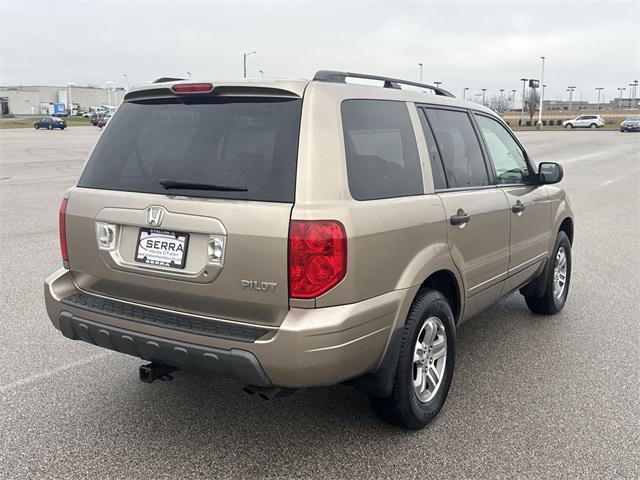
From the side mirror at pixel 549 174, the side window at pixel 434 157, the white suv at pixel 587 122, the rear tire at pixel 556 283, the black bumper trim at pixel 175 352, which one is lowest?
the rear tire at pixel 556 283

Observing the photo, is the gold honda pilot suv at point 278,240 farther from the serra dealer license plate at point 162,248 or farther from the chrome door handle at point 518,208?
the chrome door handle at point 518,208

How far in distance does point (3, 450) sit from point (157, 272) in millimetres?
1285

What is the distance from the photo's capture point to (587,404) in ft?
13.0

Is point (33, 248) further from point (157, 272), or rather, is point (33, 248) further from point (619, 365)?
point (619, 365)

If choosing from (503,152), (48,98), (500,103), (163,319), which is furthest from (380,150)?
(48,98)

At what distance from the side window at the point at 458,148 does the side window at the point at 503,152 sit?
25 centimetres

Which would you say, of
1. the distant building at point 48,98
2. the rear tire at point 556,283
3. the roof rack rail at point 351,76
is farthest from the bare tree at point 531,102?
the roof rack rail at point 351,76

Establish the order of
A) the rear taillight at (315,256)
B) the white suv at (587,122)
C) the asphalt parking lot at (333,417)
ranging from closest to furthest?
the rear taillight at (315,256) → the asphalt parking lot at (333,417) → the white suv at (587,122)

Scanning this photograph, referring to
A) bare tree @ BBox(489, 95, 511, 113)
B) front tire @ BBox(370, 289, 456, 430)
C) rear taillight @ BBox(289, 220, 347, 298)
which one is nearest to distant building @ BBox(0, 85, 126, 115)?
bare tree @ BBox(489, 95, 511, 113)

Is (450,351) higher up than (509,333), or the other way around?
(450,351)

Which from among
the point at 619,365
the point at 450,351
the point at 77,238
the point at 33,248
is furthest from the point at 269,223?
the point at 33,248

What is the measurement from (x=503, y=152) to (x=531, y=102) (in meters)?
94.9

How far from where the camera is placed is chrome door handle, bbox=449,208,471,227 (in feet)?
12.4

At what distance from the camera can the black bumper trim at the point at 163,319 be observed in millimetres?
2988
